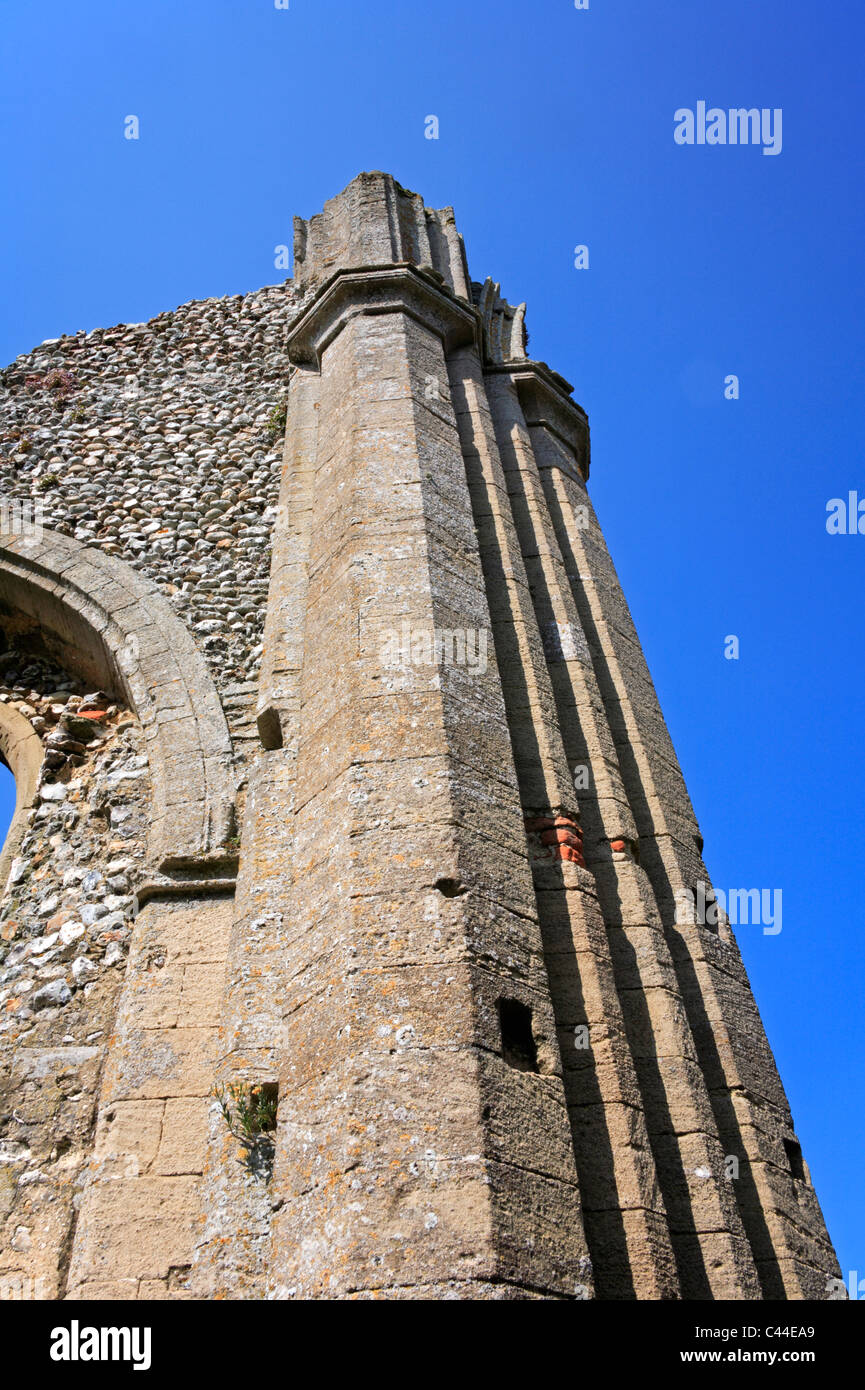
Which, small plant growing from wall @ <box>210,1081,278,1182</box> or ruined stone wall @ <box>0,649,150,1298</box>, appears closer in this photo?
small plant growing from wall @ <box>210,1081,278,1182</box>

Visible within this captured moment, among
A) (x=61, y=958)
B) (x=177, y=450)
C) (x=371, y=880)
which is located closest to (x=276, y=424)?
(x=177, y=450)

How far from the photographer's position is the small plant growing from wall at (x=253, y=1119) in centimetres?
313

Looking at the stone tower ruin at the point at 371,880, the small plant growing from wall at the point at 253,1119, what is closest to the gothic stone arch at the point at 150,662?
the stone tower ruin at the point at 371,880

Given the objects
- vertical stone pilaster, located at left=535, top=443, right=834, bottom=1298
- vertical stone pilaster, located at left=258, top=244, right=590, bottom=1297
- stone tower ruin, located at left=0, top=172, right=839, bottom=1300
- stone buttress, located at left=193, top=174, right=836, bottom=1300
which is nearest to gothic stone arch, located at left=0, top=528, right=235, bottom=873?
stone tower ruin, located at left=0, top=172, right=839, bottom=1300

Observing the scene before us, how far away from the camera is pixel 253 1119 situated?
3195 millimetres

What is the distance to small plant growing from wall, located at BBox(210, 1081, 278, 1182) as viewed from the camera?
3133mm

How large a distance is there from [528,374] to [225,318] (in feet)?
11.4

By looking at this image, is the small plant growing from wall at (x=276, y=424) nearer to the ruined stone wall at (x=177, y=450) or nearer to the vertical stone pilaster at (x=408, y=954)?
the ruined stone wall at (x=177, y=450)

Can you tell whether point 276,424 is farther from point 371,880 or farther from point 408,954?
point 408,954

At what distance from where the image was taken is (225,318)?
884 centimetres

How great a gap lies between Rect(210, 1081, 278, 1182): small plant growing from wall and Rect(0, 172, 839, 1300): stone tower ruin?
0.04 ft

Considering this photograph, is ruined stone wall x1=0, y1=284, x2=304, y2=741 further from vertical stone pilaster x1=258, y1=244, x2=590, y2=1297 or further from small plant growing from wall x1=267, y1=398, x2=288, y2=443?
vertical stone pilaster x1=258, y1=244, x2=590, y2=1297

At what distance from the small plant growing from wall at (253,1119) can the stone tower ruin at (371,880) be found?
0.01 m
